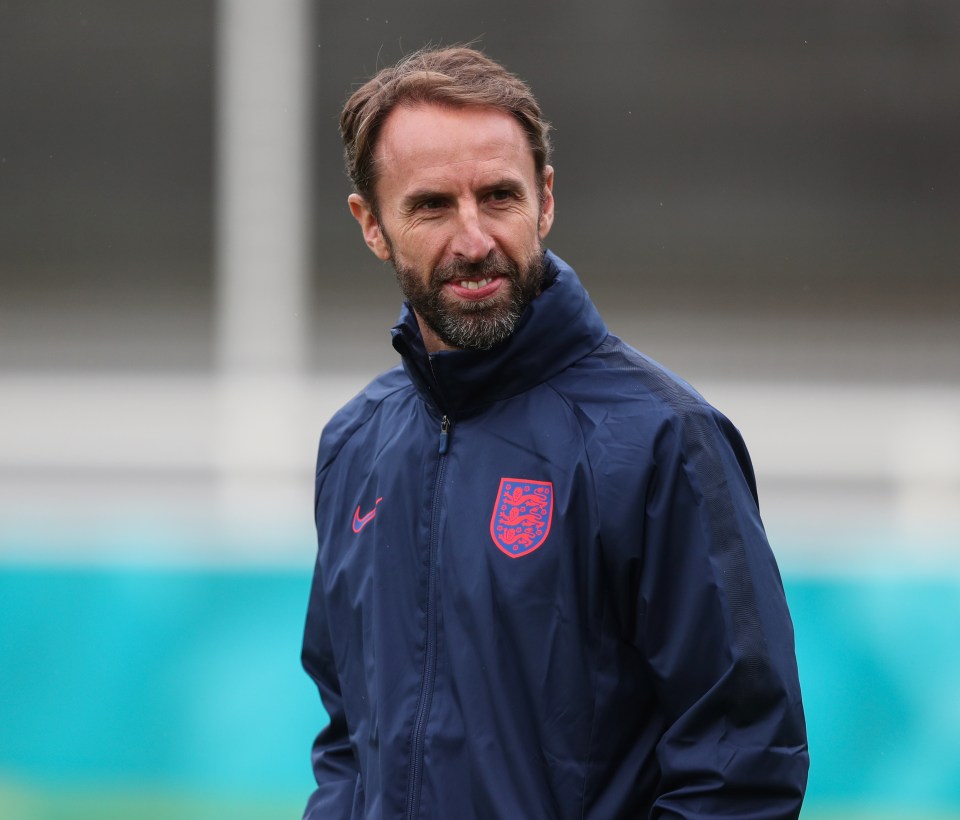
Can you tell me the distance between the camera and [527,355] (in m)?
1.29

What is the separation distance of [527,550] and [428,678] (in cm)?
16

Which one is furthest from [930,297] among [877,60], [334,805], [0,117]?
[334,805]

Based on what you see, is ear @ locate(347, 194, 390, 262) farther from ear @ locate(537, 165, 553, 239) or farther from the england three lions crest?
the england three lions crest

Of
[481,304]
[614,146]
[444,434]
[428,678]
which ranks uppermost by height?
[614,146]

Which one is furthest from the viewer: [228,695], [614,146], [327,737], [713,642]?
[614,146]

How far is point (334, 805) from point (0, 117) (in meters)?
6.76

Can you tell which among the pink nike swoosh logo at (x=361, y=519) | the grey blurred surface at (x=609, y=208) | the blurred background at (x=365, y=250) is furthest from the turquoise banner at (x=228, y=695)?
the pink nike swoosh logo at (x=361, y=519)

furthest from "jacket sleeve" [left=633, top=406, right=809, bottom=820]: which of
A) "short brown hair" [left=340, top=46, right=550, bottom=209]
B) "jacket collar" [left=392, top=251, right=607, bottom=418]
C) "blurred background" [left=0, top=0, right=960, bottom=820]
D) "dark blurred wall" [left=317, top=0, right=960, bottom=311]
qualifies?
"dark blurred wall" [left=317, top=0, right=960, bottom=311]

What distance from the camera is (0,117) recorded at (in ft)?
24.0

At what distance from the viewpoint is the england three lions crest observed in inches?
47.8

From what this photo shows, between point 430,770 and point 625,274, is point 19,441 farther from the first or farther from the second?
point 430,770

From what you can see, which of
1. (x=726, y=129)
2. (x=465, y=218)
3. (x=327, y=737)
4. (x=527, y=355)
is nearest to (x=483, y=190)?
(x=465, y=218)

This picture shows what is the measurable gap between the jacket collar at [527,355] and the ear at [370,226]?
20cm

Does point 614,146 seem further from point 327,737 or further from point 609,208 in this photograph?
point 327,737
